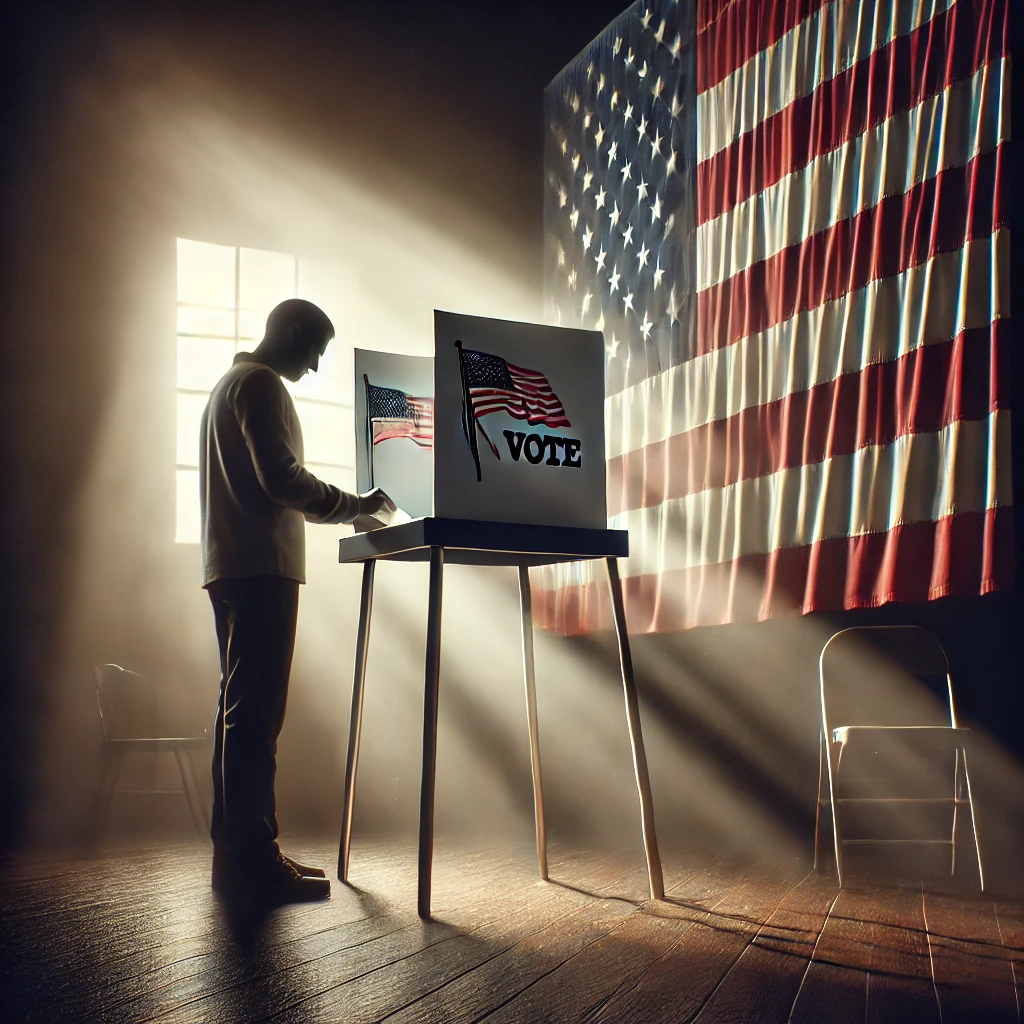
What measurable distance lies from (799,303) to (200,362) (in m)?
2.52

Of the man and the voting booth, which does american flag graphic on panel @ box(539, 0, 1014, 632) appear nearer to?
the voting booth

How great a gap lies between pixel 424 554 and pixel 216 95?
2893 millimetres

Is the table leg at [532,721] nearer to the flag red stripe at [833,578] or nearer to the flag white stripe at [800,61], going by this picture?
the flag red stripe at [833,578]

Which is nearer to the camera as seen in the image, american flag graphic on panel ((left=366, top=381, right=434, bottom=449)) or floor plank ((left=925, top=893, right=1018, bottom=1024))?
floor plank ((left=925, top=893, right=1018, bottom=1024))

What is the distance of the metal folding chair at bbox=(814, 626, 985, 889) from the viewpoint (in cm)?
294

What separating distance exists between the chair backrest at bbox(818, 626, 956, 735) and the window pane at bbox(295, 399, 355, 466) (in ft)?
7.14

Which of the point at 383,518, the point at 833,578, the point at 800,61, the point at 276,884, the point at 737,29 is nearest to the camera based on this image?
the point at 276,884

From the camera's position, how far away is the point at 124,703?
387 centimetres

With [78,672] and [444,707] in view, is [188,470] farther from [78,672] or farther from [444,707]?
[444,707]

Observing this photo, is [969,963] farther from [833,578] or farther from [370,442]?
[370,442]

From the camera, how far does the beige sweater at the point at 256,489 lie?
2445 mm

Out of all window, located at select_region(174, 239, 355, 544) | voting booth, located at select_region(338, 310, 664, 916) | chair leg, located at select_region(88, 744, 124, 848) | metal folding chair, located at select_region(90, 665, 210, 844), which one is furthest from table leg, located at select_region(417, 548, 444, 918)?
window, located at select_region(174, 239, 355, 544)

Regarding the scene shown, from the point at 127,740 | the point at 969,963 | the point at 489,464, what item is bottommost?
the point at 969,963

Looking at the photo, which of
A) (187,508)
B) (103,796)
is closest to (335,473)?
(187,508)
